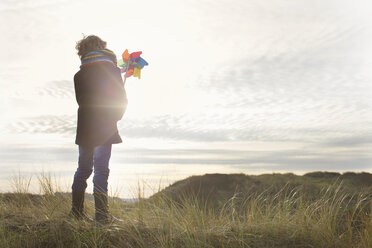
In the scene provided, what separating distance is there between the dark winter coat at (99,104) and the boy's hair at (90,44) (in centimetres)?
27

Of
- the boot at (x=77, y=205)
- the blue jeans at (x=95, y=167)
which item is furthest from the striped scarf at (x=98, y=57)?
the boot at (x=77, y=205)

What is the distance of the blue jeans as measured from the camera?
14.0 ft

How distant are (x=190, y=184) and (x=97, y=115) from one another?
7381 mm

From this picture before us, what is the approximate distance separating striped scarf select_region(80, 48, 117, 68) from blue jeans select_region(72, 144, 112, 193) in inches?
44.3

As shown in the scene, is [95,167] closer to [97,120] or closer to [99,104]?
[97,120]

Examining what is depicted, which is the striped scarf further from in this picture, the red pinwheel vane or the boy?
the red pinwheel vane

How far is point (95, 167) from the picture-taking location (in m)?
4.32

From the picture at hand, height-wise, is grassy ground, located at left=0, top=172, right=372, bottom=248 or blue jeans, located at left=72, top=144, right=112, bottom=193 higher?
blue jeans, located at left=72, top=144, right=112, bottom=193

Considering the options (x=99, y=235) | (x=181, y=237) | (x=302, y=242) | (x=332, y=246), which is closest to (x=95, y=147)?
(x=99, y=235)

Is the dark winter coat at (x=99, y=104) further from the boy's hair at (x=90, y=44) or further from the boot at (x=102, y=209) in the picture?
the boot at (x=102, y=209)

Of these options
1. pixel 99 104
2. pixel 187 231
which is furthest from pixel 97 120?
pixel 187 231

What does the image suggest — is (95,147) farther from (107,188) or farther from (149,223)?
(149,223)

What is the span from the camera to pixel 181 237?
3523 millimetres

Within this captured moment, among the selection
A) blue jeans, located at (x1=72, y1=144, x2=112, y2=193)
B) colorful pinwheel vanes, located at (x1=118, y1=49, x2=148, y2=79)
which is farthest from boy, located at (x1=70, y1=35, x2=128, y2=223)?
colorful pinwheel vanes, located at (x1=118, y1=49, x2=148, y2=79)
